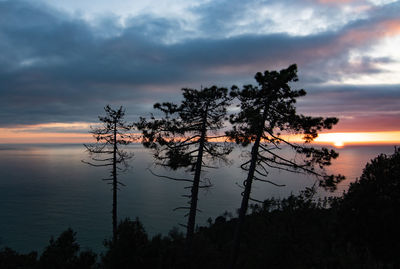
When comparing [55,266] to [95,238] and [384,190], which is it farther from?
[95,238]

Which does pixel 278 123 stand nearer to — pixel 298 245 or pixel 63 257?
pixel 298 245

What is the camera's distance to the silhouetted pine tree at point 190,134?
1727cm

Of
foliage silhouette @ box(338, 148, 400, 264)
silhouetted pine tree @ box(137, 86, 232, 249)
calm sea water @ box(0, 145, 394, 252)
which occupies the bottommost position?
calm sea water @ box(0, 145, 394, 252)

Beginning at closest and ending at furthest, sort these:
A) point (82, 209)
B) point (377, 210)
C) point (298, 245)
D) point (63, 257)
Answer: point (63, 257) → point (377, 210) → point (298, 245) → point (82, 209)

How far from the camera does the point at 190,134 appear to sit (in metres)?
18.1

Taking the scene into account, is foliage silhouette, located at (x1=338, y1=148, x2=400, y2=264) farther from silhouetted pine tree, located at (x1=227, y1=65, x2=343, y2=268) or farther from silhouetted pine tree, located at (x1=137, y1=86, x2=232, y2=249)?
silhouetted pine tree, located at (x1=137, y1=86, x2=232, y2=249)

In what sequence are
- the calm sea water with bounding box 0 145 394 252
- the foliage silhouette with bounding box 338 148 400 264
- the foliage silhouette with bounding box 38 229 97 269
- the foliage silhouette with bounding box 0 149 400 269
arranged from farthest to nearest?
1. the calm sea water with bounding box 0 145 394 252
2. the foliage silhouette with bounding box 338 148 400 264
3. the foliage silhouette with bounding box 38 229 97 269
4. the foliage silhouette with bounding box 0 149 400 269

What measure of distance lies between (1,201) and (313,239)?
127 metres

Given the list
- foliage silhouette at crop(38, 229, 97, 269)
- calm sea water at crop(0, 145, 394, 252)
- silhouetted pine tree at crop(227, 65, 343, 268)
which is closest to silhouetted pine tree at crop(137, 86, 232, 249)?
silhouetted pine tree at crop(227, 65, 343, 268)

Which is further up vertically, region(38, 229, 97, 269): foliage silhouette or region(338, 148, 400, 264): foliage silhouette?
region(338, 148, 400, 264): foliage silhouette

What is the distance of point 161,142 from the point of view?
703 inches

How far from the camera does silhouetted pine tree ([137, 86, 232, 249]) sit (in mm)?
17266

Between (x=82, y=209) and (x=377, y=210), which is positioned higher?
(x=377, y=210)

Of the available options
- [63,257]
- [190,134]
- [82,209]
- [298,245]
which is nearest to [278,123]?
[190,134]
